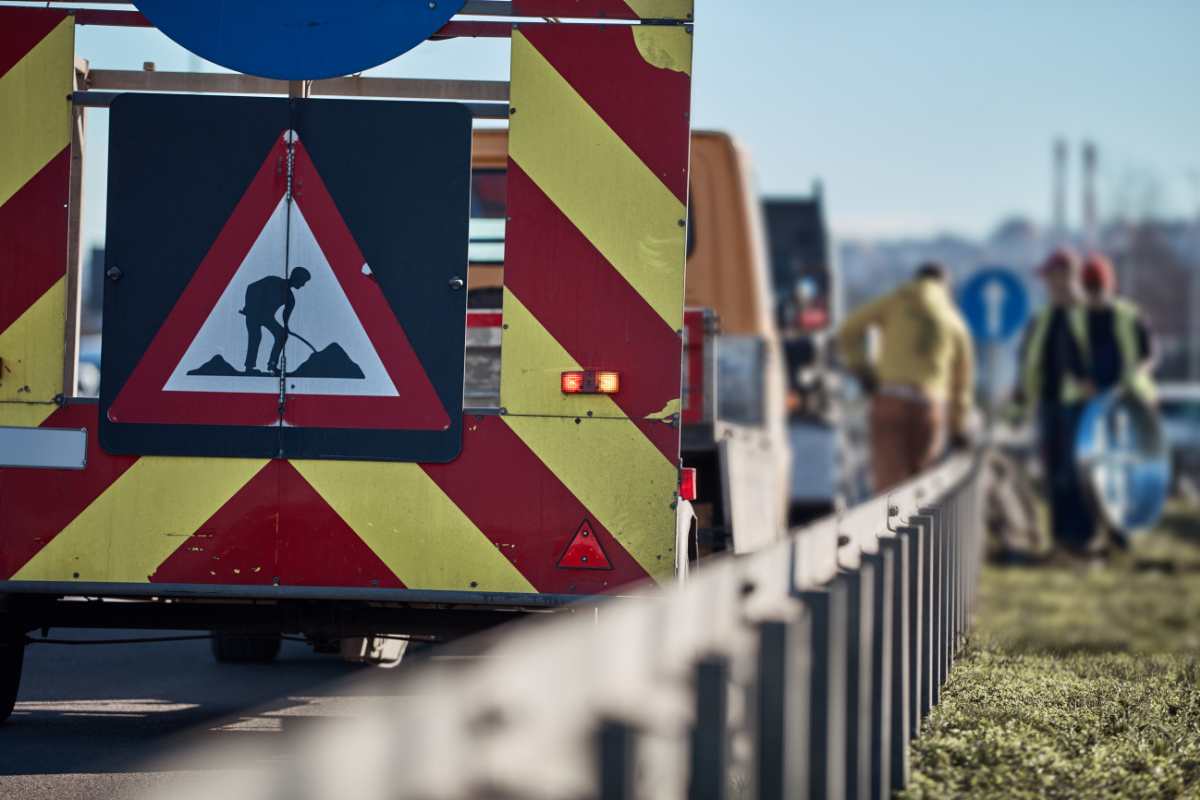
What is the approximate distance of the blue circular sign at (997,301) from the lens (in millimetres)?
19719

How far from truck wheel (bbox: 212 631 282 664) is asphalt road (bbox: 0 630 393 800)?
0.05 metres

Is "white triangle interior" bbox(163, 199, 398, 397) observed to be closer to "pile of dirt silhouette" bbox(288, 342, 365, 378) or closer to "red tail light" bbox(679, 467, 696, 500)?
"pile of dirt silhouette" bbox(288, 342, 365, 378)

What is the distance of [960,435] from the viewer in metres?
16.1

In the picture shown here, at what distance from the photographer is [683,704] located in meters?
3.38

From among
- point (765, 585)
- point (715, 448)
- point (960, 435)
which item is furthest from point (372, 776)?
point (960, 435)

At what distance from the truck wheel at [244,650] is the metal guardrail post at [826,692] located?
607cm

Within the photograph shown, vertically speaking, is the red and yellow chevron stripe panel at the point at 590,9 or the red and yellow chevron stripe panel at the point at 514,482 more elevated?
the red and yellow chevron stripe panel at the point at 590,9

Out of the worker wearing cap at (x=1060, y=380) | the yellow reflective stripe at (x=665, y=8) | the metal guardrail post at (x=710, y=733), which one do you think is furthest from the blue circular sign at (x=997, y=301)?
the metal guardrail post at (x=710, y=733)

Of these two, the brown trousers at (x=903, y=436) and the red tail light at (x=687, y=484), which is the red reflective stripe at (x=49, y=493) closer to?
the red tail light at (x=687, y=484)

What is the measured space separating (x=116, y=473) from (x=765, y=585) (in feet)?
9.06

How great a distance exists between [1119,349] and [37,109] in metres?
12.3

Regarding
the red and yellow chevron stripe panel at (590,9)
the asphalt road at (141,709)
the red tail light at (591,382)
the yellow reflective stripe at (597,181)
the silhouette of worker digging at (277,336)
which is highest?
the red and yellow chevron stripe panel at (590,9)

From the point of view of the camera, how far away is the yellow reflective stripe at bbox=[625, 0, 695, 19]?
620cm

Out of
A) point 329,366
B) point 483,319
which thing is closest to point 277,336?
point 329,366
